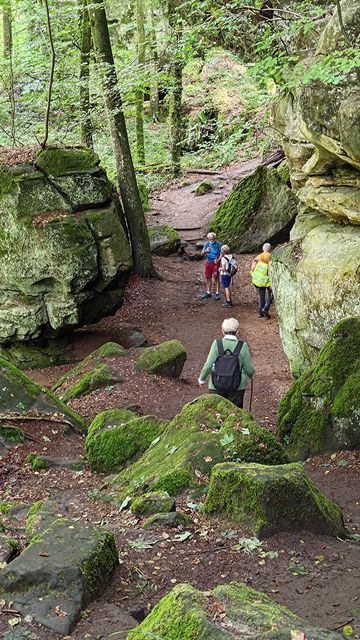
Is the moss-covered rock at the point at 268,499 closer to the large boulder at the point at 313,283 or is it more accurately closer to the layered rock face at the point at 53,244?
the large boulder at the point at 313,283

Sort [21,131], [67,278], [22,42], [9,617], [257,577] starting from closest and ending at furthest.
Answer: [9,617] → [257,577] → [67,278] → [22,42] → [21,131]

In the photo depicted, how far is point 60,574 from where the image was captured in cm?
458

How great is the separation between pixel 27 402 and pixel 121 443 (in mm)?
2236

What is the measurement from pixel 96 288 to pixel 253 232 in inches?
311

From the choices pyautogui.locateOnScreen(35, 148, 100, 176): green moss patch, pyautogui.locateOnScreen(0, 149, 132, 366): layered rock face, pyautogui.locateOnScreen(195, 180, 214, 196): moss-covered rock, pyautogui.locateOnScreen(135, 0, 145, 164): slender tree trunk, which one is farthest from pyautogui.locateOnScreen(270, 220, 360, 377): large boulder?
pyautogui.locateOnScreen(195, 180, 214, 196): moss-covered rock

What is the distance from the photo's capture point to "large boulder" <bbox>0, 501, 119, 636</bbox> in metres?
4.39

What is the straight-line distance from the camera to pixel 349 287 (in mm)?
12023

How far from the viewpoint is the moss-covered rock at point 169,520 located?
239 inches

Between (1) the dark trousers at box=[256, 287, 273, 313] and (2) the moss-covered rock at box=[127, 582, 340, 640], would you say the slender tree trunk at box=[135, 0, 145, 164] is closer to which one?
(1) the dark trousers at box=[256, 287, 273, 313]

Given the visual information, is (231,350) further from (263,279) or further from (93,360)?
(263,279)

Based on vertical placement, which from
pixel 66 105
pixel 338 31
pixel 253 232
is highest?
pixel 338 31

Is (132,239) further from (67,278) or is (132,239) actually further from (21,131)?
(21,131)

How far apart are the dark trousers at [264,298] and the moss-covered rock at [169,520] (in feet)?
41.6

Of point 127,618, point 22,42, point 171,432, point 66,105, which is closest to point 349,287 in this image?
point 171,432
